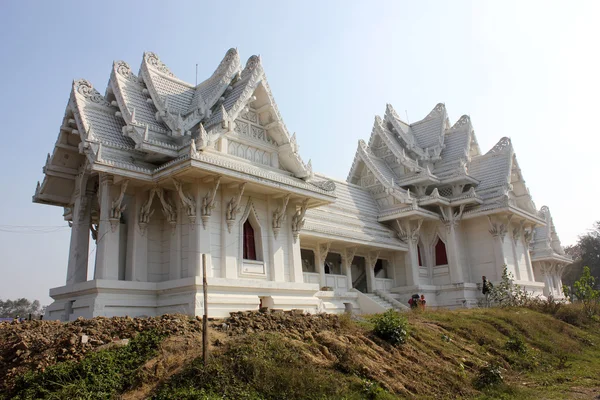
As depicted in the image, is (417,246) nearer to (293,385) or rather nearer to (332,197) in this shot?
(332,197)

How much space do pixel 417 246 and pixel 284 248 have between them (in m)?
11.4

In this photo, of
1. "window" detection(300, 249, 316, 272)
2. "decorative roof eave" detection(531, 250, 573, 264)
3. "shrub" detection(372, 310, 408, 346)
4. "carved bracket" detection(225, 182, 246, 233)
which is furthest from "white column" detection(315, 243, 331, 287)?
"decorative roof eave" detection(531, 250, 573, 264)

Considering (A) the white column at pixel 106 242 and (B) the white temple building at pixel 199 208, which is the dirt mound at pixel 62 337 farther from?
(A) the white column at pixel 106 242

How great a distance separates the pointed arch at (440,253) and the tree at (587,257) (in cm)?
→ 3232

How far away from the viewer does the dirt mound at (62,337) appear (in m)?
8.78

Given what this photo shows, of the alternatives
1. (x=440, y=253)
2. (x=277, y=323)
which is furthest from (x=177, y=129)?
(x=440, y=253)

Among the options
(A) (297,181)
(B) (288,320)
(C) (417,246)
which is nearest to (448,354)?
(B) (288,320)

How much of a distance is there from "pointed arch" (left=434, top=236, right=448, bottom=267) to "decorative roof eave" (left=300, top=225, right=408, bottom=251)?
2.90 metres

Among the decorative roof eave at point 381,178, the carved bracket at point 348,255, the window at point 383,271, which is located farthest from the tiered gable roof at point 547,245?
the carved bracket at point 348,255

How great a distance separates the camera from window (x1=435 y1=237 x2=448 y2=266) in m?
26.2

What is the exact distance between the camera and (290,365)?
9000 millimetres

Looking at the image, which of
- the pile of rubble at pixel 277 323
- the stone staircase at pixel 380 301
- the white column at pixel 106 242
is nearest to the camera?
the pile of rubble at pixel 277 323

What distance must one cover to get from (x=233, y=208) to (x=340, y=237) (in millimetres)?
6851

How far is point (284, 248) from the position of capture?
1716 centimetres
